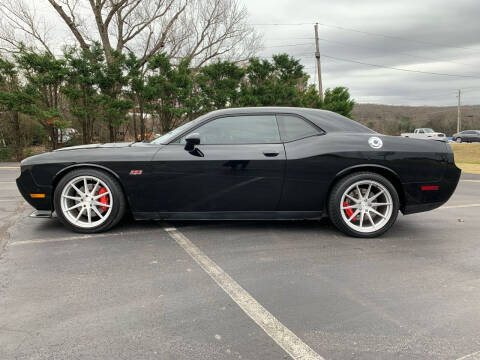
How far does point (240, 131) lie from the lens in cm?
390

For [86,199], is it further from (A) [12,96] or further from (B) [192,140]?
(A) [12,96]

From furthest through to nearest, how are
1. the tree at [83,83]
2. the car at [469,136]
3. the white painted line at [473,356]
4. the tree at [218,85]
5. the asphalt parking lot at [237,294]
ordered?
the car at [469,136] → the tree at [218,85] → the tree at [83,83] → the asphalt parking lot at [237,294] → the white painted line at [473,356]

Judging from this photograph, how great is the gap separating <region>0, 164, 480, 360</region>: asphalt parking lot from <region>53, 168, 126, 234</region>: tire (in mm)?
155

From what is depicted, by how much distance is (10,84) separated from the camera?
480 inches

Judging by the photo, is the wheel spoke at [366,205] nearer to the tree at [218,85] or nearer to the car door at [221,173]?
the car door at [221,173]

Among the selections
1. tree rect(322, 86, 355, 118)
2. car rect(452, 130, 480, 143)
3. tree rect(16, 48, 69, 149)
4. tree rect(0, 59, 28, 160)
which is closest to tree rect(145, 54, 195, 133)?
tree rect(16, 48, 69, 149)

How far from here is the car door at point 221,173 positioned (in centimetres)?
373

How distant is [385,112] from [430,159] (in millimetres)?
116494

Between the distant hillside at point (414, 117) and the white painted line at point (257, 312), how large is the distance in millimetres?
76699

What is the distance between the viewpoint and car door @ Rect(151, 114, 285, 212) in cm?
373

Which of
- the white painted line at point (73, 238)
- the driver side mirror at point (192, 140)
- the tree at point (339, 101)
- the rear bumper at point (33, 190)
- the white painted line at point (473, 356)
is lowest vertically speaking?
the white painted line at point (473, 356)

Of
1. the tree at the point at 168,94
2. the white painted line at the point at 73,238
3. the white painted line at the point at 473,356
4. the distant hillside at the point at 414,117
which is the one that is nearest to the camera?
the white painted line at the point at 473,356

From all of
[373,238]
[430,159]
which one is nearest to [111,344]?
[373,238]

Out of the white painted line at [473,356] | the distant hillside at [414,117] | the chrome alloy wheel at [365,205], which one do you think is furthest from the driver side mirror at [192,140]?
the distant hillside at [414,117]
